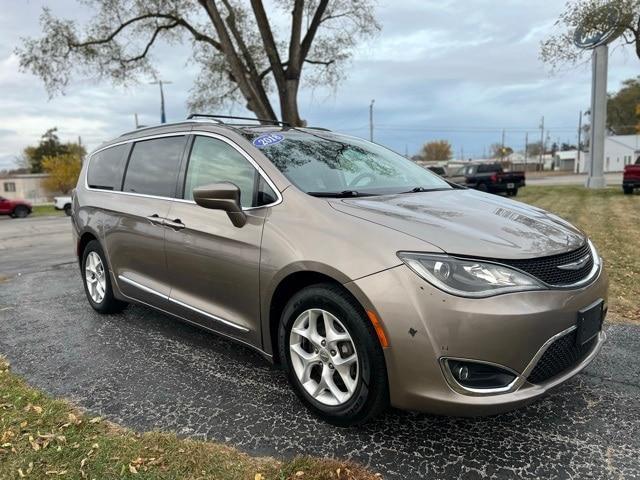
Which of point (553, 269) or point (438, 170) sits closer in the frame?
point (553, 269)

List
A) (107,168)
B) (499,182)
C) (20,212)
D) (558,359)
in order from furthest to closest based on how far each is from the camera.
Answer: (20,212) → (499,182) → (107,168) → (558,359)

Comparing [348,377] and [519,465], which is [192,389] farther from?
[519,465]

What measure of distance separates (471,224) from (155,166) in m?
2.64


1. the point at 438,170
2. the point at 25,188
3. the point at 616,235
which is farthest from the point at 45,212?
the point at 616,235

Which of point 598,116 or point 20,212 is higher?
point 598,116

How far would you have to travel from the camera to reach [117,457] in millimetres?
2557

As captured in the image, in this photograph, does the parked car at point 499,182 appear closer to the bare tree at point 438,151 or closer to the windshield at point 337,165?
the windshield at point 337,165

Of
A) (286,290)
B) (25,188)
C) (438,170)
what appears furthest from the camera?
(25,188)

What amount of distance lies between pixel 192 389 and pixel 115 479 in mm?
982

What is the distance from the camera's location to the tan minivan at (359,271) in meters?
2.38

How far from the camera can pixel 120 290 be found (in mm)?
4527

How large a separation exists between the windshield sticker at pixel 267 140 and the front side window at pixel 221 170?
147mm

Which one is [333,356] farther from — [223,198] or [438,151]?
[438,151]

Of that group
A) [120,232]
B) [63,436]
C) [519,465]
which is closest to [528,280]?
[519,465]
